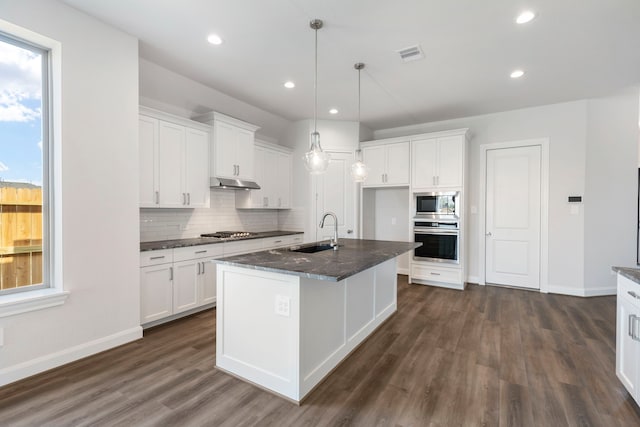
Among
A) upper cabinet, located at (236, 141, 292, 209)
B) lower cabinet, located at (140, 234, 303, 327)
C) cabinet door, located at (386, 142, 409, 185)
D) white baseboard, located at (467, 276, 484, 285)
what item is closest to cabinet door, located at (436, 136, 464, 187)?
cabinet door, located at (386, 142, 409, 185)

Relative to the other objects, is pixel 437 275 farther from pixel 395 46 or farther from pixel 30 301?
pixel 30 301

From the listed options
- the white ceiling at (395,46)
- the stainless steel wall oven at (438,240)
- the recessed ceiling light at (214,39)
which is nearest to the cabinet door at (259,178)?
the white ceiling at (395,46)

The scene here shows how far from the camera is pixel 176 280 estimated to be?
340 cm

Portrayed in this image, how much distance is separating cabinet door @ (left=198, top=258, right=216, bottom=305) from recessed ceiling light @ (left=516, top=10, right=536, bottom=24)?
387cm

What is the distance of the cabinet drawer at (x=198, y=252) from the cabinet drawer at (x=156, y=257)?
71mm

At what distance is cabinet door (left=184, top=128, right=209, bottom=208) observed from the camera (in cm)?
377

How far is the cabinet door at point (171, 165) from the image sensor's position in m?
3.46

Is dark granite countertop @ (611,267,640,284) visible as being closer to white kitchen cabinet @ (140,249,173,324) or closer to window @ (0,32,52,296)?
white kitchen cabinet @ (140,249,173,324)

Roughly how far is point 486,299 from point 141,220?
15.4ft

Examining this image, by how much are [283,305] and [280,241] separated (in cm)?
290

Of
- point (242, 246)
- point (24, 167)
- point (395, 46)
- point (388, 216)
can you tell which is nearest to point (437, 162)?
point (388, 216)

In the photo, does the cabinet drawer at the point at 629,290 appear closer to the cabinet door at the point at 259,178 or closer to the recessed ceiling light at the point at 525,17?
the recessed ceiling light at the point at 525,17

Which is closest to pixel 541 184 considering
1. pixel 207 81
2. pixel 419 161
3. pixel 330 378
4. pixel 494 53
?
pixel 419 161

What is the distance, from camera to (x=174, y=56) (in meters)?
3.25
